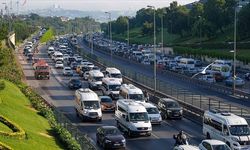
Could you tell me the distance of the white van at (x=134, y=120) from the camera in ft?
117

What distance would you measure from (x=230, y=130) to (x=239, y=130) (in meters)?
0.53

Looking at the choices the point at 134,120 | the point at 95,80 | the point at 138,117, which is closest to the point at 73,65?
the point at 95,80

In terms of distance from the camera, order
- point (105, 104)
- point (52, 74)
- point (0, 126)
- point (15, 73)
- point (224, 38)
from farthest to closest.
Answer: point (224, 38) → point (52, 74) → point (15, 73) → point (105, 104) → point (0, 126)

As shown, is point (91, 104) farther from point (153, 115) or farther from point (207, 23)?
point (207, 23)

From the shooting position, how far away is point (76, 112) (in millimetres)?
44625

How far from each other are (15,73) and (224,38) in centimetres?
6390

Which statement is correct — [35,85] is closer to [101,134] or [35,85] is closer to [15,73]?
[15,73]

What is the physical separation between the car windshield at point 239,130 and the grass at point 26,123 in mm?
10106

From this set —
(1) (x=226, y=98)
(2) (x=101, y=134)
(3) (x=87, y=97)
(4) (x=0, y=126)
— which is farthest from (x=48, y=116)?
(1) (x=226, y=98)

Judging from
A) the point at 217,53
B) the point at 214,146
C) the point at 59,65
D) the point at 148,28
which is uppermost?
the point at 148,28

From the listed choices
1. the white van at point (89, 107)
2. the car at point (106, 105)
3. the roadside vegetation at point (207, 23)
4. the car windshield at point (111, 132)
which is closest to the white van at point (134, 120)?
the car windshield at point (111, 132)

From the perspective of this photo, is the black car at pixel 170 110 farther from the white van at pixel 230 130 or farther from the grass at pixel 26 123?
the grass at pixel 26 123

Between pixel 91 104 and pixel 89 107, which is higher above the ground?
pixel 91 104

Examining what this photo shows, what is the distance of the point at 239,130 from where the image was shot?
3164 centimetres
